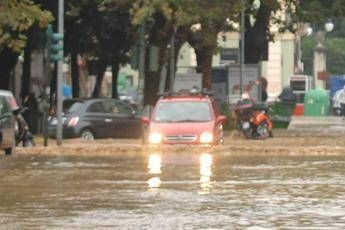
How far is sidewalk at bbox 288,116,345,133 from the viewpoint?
→ 4707 cm

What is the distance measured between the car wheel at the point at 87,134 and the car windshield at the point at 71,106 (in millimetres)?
711


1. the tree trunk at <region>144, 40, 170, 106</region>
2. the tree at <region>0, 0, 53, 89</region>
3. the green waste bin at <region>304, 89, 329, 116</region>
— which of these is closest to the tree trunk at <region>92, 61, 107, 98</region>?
the green waste bin at <region>304, 89, 329, 116</region>

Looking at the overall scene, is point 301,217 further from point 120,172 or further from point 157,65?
point 157,65

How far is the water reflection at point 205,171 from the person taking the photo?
61.2 feet

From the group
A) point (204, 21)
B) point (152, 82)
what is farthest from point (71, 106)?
point (204, 21)

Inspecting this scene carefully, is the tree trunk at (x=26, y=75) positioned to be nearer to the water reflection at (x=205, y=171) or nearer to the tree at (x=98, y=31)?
the tree at (x=98, y=31)

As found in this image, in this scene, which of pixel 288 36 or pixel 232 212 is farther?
pixel 288 36

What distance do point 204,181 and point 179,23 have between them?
1810cm

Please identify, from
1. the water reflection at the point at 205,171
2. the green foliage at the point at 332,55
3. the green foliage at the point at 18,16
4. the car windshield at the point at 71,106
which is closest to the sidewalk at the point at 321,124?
the car windshield at the point at 71,106

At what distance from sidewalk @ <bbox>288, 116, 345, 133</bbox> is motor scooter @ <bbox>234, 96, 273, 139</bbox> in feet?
28.5

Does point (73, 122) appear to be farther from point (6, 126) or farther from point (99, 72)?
point (99, 72)

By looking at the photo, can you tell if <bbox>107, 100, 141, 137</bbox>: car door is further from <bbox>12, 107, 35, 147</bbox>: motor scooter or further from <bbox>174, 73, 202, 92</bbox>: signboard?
<bbox>174, 73, 202, 92</bbox>: signboard

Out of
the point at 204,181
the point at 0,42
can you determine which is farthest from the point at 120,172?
the point at 0,42

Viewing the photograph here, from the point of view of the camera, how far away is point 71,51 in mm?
53344
